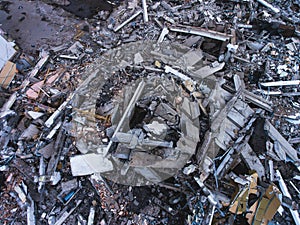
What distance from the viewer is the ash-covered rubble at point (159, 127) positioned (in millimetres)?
5195

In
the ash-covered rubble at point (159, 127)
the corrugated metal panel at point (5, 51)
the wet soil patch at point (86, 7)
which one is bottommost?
the ash-covered rubble at point (159, 127)

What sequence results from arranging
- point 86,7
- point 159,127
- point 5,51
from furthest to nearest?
Answer: point 86,7 → point 5,51 → point 159,127

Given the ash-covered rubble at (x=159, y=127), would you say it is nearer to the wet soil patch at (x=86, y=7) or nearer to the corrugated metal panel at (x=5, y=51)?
the corrugated metal panel at (x=5, y=51)

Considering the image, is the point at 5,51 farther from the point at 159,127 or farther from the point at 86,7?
the point at 159,127

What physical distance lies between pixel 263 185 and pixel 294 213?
71cm

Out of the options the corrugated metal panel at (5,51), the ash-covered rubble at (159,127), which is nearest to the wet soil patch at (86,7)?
the ash-covered rubble at (159,127)

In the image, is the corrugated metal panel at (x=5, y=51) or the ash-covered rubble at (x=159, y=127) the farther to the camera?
the corrugated metal panel at (x=5, y=51)

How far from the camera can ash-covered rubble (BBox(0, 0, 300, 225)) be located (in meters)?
5.20

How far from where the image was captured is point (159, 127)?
18.8 ft

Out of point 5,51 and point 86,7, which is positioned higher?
point 86,7

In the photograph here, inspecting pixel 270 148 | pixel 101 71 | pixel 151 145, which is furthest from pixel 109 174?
pixel 270 148

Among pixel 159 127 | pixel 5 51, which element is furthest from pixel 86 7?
pixel 159 127

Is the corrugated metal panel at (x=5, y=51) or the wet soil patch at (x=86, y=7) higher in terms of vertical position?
the wet soil patch at (x=86, y=7)

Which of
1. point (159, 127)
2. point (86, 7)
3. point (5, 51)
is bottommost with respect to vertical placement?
point (159, 127)
